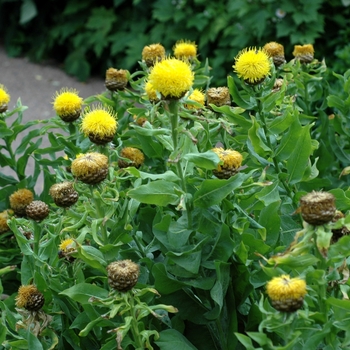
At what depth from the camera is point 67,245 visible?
221cm

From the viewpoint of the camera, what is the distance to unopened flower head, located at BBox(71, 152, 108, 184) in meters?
1.97

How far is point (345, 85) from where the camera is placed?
2.88 m

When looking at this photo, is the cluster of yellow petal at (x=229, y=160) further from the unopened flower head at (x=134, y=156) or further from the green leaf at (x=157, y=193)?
the unopened flower head at (x=134, y=156)

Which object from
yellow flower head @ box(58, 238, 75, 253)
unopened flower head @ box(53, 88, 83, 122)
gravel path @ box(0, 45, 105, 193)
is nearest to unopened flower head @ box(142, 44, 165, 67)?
unopened flower head @ box(53, 88, 83, 122)

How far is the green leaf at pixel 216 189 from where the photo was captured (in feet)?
6.27

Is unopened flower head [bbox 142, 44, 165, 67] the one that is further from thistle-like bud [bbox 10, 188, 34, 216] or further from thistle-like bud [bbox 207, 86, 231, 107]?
thistle-like bud [bbox 10, 188, 34, 216]

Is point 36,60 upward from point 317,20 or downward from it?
downward

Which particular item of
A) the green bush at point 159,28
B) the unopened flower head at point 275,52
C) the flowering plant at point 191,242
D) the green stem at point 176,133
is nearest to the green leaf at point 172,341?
the flowering plant at point 191,242

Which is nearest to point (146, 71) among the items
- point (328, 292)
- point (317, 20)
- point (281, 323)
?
point (328, 292)

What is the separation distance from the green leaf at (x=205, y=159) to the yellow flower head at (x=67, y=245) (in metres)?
0.47

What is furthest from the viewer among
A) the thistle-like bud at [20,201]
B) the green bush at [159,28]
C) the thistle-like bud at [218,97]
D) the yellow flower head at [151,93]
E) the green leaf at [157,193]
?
the green bush at [159,28]

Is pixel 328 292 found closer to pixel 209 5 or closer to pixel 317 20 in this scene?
pixel 317 20

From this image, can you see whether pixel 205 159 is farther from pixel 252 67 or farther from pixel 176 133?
pixel 252 67

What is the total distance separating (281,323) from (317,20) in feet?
17.5
